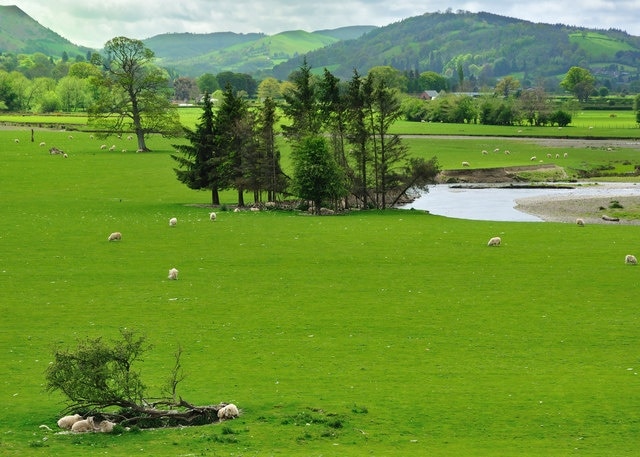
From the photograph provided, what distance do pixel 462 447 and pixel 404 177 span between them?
200 ft

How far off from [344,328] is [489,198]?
61.3 metres

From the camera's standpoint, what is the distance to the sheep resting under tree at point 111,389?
22.8 metres

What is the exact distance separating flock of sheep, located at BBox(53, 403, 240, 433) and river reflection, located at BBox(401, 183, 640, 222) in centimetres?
5318

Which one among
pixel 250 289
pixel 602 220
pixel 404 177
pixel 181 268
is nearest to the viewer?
pixel 250 289

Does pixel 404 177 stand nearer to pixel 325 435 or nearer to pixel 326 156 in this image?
pixel 326 156

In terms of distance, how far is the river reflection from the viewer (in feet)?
257

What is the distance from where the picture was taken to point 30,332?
33094mm

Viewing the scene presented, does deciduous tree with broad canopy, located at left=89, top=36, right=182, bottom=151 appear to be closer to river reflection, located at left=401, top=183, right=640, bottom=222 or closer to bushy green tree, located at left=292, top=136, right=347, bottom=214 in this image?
river reflection, located at left=401, top=183, right=640, bottom=222

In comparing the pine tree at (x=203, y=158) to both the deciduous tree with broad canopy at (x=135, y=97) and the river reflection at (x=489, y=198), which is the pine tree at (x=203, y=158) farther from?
the deciduous tree with broad canopy at (x=135, y=97)

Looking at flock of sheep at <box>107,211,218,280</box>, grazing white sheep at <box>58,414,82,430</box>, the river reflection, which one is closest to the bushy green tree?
flock of sheep at <box>107,211,218,280</box>

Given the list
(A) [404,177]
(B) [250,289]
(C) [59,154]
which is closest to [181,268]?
(B) [250,289]

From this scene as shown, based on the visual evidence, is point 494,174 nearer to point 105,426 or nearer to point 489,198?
point 489,198

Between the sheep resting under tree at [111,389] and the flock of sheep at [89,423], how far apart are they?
0.35 meters

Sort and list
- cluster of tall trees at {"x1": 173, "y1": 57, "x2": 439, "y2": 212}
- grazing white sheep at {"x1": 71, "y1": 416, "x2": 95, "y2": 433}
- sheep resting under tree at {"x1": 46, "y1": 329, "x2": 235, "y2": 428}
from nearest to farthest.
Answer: grazing white sheep at {"x1": 71, "y1": 416, "x2": 95, "y2": 433}
sheep resting under tree at {"x1": 46, "y1": 329, "x2": 235, "y2": 428}
cluster of tall trees at {"x1": 173, "y1": 57, "x2": 439, "y2": 212}
